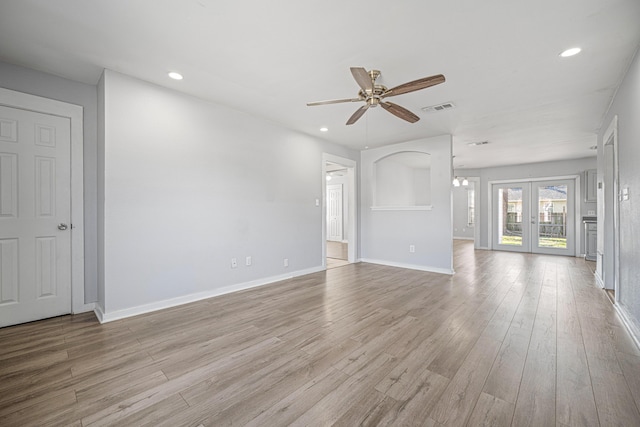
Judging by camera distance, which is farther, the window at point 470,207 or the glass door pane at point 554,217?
the window at point 470,207

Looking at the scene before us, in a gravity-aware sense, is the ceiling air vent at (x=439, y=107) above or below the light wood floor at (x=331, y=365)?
above

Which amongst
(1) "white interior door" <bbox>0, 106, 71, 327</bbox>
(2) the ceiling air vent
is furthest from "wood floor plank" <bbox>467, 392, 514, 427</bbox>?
(1) "white interior door" <bbox>0, 106, 71, 327</bbox>

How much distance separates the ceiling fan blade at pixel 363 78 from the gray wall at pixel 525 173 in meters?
7.57

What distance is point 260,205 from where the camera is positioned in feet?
14.0

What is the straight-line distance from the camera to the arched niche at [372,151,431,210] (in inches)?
291

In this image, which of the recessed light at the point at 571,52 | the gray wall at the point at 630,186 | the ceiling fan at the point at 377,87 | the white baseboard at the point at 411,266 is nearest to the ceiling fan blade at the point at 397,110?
the ceiling fan at the point at 377,87

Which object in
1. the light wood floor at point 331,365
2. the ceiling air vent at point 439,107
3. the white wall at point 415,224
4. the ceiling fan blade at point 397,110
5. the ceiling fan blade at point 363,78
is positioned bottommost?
the light wood floor at point 331,365

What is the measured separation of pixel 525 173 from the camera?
7852 mm

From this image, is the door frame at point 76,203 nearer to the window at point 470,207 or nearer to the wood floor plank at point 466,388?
the wood floor plank at point 466,388

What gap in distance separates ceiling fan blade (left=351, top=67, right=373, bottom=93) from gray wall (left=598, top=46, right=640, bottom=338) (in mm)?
2390

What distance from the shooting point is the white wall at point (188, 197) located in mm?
2920

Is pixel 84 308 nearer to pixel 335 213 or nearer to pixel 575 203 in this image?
pixel 335 213

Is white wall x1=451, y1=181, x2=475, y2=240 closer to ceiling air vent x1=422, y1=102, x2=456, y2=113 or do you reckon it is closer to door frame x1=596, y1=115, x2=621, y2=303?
door frame x1=596, y1=115, x2=621, y2=303

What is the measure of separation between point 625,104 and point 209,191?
4856 mm
